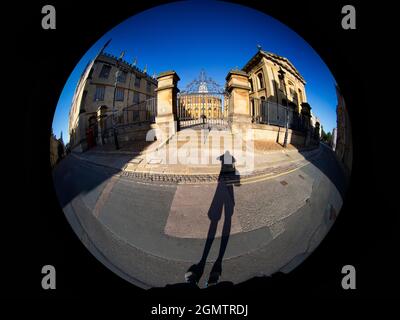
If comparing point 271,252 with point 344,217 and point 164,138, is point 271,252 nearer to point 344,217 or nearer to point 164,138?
point 344,217

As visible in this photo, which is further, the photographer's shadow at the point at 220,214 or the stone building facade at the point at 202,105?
the stone building facade at the point at 202,105

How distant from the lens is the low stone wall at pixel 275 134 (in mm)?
1018

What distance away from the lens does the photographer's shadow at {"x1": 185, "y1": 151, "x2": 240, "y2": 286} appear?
913 millimetres

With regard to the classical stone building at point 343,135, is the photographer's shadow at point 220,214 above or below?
below

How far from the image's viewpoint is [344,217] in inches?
43.7

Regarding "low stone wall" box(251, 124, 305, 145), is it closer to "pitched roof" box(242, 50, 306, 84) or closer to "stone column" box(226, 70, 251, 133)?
"stone column" box(226, 70, 251, 133)

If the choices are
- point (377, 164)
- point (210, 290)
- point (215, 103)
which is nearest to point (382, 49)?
point (377, 164)

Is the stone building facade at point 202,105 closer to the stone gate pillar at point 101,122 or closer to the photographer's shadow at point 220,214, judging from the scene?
the photographer's shadow at point 220,214

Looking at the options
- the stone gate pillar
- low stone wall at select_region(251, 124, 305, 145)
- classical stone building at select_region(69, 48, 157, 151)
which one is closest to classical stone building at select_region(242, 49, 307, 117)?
low stone wall at select_region(251, 124, 305, 145)

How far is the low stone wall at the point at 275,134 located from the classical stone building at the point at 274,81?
0.10 m

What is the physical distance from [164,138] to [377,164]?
1404mm

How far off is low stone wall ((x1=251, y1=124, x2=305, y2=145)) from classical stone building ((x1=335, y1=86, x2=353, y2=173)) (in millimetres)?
220

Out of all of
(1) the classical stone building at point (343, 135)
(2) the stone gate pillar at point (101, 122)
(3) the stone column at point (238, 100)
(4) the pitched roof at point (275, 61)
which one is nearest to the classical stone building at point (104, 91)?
(2) the stone gate pillar at point (101, 122)

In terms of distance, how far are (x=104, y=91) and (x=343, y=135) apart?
4.88 ft
